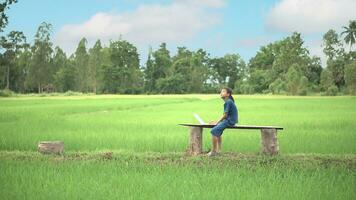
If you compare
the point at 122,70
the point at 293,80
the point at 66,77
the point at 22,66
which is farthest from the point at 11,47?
the point at 122,70

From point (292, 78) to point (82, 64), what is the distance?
36.9ft

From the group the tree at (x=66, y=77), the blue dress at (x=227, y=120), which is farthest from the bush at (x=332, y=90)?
the blue dress at (x=227, y=120)

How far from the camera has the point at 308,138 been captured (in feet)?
27.3

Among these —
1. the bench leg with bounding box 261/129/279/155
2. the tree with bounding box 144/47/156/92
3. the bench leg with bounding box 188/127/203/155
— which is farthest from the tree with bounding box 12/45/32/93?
the tree with bounding box 144/47/156/92

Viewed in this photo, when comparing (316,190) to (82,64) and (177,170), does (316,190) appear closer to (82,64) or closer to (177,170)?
(177,170)

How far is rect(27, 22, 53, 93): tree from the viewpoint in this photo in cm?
1745

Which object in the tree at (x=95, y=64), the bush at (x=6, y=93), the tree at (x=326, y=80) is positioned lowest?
the bush at (x=6, y=93)

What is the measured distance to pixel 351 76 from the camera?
63.8ft

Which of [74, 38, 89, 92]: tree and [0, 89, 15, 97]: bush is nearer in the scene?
[0, 89, 15, 97]: bush

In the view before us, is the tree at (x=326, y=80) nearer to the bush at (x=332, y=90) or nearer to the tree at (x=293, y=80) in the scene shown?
the bush at (x=332, y=90)

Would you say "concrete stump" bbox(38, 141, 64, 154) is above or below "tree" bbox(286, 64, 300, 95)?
below

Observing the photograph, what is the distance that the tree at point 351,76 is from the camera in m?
19.0

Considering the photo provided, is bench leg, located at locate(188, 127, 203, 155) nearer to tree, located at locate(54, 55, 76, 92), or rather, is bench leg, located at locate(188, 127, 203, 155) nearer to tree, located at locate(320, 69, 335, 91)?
tree, located at locate(54, 55, 76, 92)

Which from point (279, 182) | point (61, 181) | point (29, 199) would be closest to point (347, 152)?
point (279, 182)
